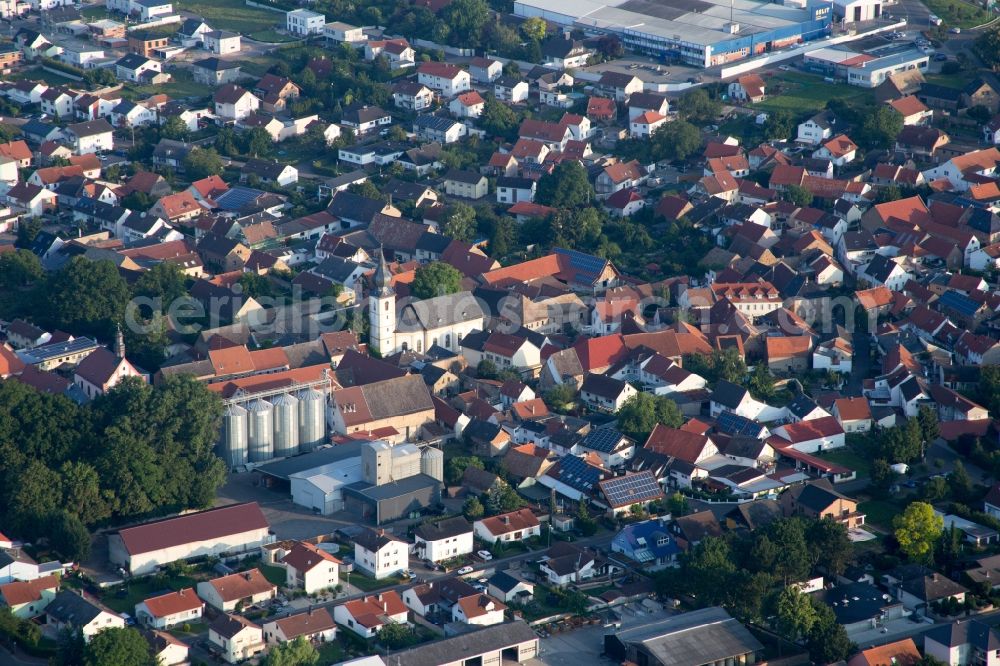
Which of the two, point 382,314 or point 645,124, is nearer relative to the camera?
point 382,314

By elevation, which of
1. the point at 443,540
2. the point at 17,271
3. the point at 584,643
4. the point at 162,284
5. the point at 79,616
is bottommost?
the point at 584,643

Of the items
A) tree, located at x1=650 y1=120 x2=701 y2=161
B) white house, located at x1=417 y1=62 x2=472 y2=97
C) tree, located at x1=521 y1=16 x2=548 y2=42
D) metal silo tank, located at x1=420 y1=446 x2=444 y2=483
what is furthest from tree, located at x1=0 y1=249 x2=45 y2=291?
tree, located at x1=521 y1=16 x2=548 y2=42

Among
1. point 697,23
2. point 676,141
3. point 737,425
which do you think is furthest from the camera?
point 697,23

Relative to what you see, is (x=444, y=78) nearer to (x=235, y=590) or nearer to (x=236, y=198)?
(x=236, y=198)

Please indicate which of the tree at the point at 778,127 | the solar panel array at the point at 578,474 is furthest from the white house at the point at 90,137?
the solar panel array at the point at 578,474

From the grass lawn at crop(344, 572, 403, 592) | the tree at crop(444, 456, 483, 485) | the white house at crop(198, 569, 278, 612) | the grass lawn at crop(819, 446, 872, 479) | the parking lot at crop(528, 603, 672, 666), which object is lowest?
the grass lawn at crop(819, 446, 872, 479)

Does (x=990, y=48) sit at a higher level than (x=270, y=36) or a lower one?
higher

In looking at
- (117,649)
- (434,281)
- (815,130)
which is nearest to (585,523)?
(117,649)

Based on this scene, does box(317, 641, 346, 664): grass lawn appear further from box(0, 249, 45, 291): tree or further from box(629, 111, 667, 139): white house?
box(629, 111, 667, 139): white house
